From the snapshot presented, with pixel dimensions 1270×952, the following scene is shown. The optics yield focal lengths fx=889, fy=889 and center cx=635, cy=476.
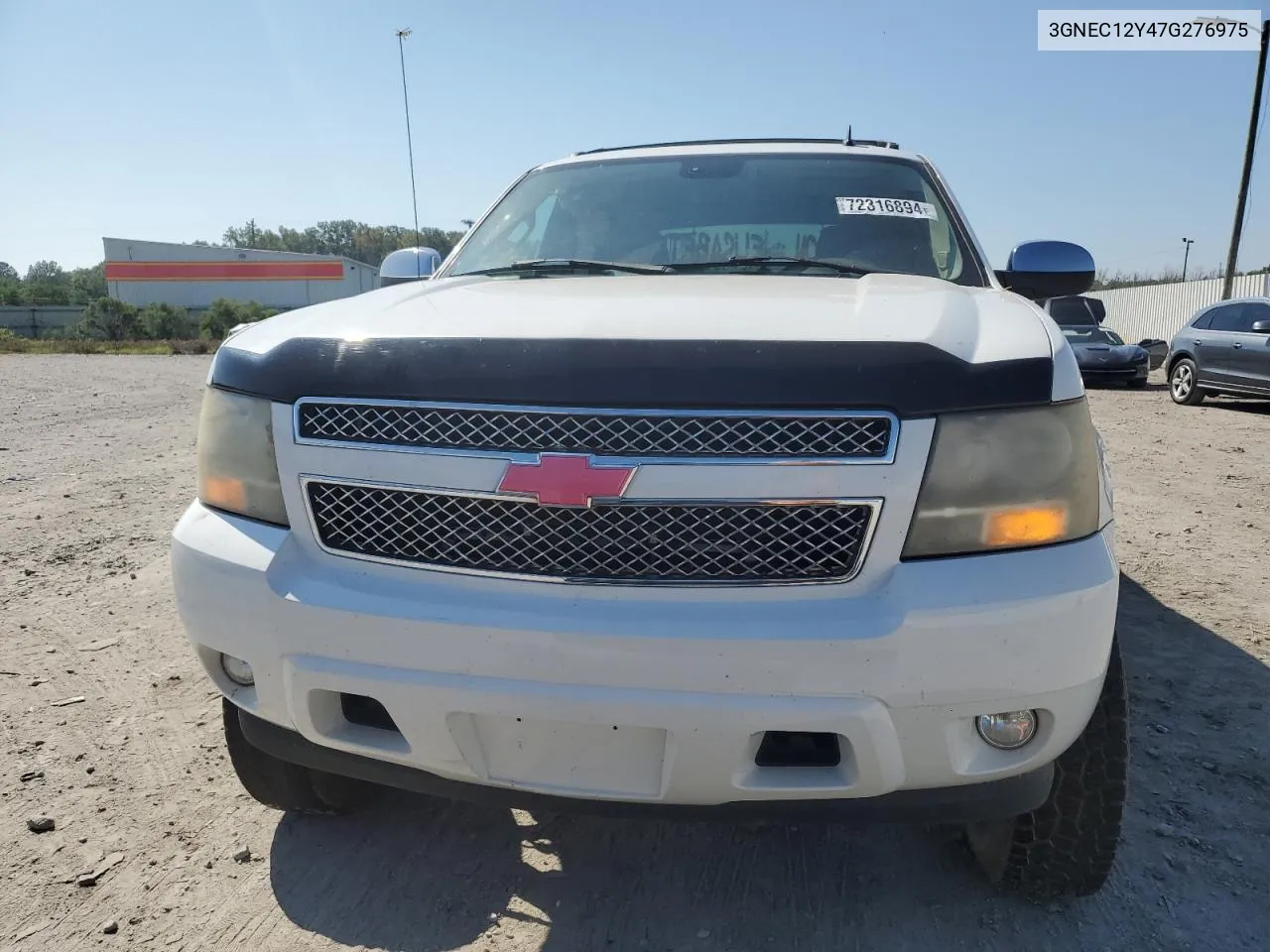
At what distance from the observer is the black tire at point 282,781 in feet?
7.27

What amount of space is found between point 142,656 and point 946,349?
10.2 ft

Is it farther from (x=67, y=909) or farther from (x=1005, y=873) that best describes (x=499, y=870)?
(x=1005, y=873)

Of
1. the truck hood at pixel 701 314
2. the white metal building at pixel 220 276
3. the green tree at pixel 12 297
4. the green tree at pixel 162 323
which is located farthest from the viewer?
the green tree at pixel 12 297

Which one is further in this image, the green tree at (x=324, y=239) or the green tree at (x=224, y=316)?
the green tree at (x=324, y=239)

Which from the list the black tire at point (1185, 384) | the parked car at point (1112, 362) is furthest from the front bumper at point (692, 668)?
the parked car at point (1112, 362)

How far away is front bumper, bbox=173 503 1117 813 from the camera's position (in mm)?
1482

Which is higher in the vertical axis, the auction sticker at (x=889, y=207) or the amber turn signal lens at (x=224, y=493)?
the auction sticker at (x=889, y=207)

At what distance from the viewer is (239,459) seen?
1.83 meters

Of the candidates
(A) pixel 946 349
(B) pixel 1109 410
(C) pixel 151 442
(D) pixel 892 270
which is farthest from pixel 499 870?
(B) pixel 1109 410

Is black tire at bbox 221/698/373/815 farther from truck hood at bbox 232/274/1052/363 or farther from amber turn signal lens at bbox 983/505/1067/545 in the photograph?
amber turn signal lens at bbox 983/505/1067/545

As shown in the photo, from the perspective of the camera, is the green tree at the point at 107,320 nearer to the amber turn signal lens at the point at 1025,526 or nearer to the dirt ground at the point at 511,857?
the dirt ground at the point at 511,857

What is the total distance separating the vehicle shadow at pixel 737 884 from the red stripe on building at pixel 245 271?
5696cm

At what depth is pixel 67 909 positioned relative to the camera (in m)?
1.99

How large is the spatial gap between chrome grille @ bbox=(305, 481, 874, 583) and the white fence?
25236 millimetres
